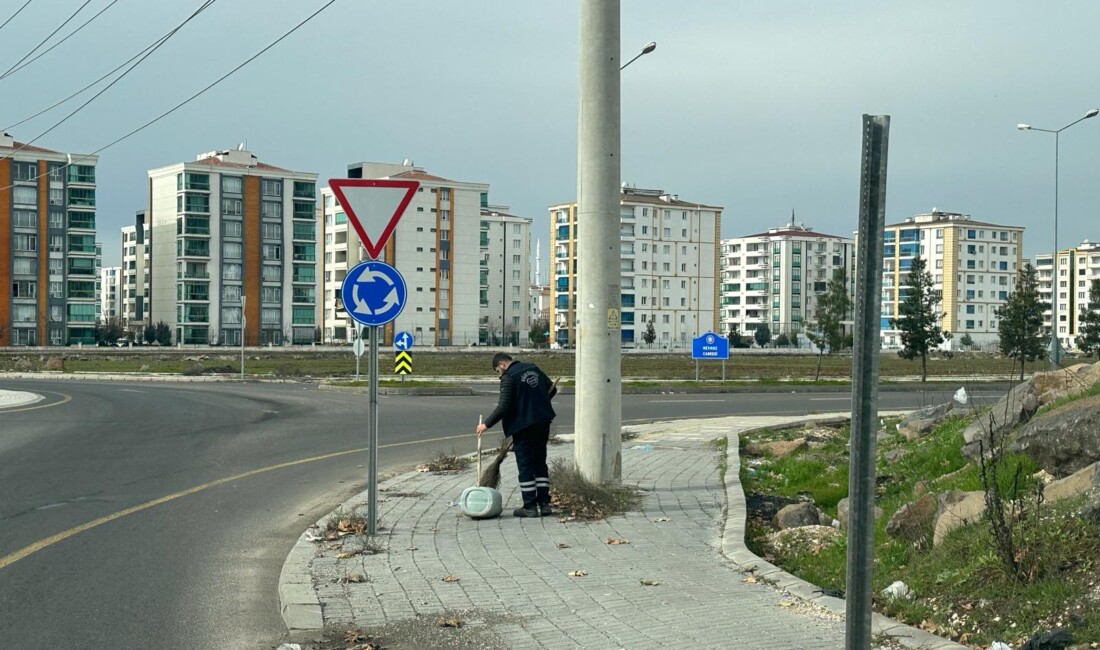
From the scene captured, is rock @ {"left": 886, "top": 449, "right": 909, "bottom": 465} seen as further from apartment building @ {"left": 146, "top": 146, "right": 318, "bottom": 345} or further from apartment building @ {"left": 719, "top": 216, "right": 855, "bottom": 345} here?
apartment building @ {"left": 719, "top": 216, "right": 855, "bottom": 345}

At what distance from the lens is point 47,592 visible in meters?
7.58

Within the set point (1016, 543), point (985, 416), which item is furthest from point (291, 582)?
point (985, 416)

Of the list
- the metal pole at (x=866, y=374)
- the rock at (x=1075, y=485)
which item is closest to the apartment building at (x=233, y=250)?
the rock at (x=1075, y=485)

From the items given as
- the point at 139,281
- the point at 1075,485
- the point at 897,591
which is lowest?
the point at 897,591

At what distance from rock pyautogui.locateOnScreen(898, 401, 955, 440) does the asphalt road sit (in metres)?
6.74

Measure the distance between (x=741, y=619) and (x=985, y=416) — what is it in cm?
748

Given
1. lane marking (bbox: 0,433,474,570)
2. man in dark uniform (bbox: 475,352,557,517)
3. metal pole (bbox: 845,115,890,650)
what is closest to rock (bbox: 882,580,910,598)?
metal pole (bbox: 845,115,890,650)

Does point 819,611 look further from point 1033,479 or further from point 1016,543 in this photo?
point 1033,479

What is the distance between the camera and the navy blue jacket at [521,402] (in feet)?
34.2

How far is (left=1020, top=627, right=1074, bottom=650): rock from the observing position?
5.37 m

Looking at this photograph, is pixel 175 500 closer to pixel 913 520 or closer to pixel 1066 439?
pixel 913 520

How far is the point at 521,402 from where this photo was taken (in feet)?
34.6

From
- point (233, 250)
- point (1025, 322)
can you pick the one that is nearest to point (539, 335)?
point (233, 250)

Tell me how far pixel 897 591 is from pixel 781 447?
402 inches
